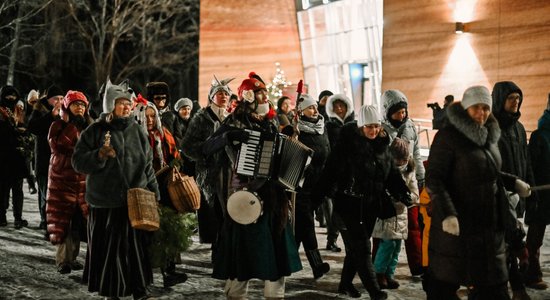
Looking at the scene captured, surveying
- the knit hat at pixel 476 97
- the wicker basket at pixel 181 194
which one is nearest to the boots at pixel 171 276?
the wicker basket at pixel 181 194

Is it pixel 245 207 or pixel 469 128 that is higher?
pixel 469 128

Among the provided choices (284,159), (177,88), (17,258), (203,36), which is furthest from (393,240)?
(177,88)

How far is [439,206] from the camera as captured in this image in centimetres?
588

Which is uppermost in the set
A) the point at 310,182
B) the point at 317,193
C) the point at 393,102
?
the point at 393,102

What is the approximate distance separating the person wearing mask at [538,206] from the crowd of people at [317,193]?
0.05ft

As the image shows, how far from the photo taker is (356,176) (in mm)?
7668

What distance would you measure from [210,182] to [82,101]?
235cm

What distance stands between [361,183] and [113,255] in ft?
8.01

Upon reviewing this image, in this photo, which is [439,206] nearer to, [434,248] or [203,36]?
[434,248]

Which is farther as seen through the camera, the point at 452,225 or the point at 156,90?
the point at 156,90

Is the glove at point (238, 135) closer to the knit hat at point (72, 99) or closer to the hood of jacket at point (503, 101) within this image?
the hood of jacket at point (503, 101)

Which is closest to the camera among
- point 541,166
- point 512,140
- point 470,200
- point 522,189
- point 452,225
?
point 452,225

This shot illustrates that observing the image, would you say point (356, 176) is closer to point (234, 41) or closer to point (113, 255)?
point (113, 255)

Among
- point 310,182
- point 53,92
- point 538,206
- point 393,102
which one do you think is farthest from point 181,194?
point 53,92
